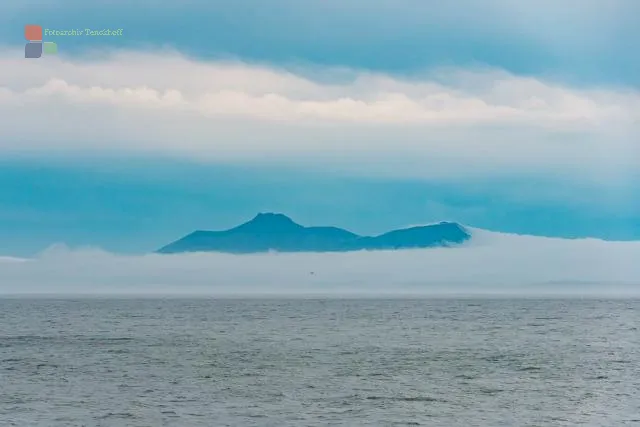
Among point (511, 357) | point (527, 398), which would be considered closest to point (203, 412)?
point (527, 398)

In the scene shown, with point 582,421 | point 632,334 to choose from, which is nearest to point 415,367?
point 582,421

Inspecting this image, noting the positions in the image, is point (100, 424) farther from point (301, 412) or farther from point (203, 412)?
point (301, 412)

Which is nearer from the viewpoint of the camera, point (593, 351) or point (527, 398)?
point (527, 398)

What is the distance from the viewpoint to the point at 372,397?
52938 millimetres

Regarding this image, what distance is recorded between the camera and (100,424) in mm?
45312

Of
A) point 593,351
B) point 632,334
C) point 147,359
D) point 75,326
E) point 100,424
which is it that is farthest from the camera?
point 75,326

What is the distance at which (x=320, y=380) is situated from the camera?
198ft

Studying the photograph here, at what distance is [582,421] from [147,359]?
40.2 m

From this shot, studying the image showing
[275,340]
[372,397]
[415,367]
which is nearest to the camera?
[372,397]

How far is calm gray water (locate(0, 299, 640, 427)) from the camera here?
155 ft

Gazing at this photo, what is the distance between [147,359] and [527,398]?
3472 cm

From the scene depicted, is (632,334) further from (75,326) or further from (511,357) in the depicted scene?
(75,326)

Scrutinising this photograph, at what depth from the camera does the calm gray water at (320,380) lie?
4734 cm

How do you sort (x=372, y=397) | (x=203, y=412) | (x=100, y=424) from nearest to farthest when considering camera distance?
(x=100, y=424) < (x=203, y=412) < (x=372, y=397)
